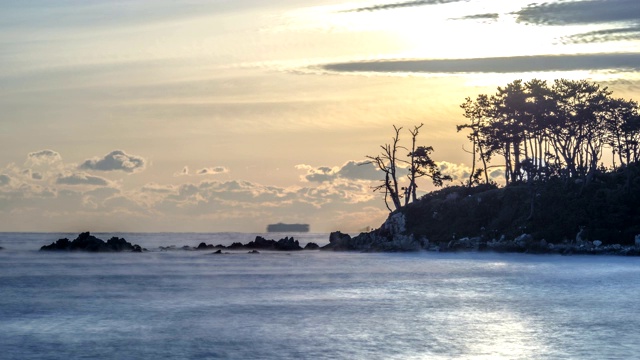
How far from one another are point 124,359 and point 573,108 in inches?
3573

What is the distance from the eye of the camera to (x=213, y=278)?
77750mm

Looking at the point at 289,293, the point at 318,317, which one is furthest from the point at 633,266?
the point at 318,317

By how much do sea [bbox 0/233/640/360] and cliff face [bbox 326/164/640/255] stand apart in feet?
47.1

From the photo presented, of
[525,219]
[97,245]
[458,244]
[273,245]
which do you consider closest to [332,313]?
[525,219]

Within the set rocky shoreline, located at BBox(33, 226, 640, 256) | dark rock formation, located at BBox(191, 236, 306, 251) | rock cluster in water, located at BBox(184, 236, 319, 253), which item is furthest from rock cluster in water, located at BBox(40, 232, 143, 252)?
dark rock formation, located at BBox(191, 236, 306, 251)

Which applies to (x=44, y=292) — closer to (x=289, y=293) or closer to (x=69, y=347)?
(x=289, y=293)

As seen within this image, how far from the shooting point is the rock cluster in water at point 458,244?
99.4 metres

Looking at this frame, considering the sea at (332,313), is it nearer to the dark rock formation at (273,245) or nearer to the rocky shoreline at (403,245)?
the rocky shoreline at (403,245)

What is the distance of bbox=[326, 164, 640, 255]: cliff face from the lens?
3964 inches

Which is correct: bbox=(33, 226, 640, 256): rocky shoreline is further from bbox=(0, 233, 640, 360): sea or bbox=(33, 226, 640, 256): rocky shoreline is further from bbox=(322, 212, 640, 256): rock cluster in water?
bbox=(0, 233, 640, 360): sea

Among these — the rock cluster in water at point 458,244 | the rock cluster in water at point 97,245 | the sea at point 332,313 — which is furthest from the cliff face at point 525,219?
the rock cluster in water at point 97,245

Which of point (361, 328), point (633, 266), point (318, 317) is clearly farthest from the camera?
point (633, 266)

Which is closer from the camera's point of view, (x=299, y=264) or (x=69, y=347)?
(x=69, y=347)

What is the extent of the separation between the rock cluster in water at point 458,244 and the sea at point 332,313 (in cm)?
1258
